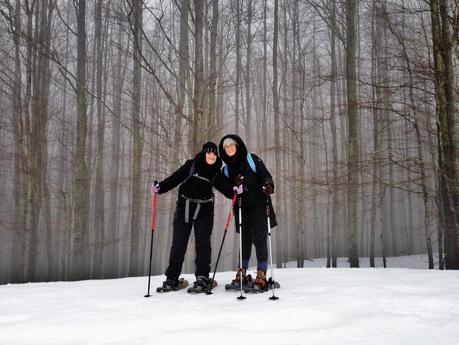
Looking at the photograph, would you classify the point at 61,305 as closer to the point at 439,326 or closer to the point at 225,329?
the point at 225,329

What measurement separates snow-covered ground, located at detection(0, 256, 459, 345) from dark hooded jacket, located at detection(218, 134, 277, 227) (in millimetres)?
1107

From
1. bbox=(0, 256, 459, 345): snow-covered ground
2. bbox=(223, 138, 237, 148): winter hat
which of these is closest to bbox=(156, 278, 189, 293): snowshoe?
bbox=(0, 256, 459, 345): snow-covered ground

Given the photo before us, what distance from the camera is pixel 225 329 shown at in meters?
2.76

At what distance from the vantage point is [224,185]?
4.92 metres

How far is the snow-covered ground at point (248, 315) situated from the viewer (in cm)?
258

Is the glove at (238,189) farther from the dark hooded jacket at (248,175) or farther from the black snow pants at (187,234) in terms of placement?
the black snow pants at (187,234)

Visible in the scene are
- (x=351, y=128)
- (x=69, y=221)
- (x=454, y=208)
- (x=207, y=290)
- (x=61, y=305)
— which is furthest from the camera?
(x=69, y=221)

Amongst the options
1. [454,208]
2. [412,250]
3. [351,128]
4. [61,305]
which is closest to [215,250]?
[351,128]

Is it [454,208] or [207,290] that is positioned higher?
[454,208]

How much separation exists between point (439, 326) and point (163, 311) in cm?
228

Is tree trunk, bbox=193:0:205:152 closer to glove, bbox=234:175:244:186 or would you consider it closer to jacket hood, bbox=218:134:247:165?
jacket hood, bbox=218:134:247:165

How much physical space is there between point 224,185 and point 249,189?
35 centimetres

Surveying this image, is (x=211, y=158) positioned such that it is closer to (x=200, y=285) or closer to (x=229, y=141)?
(x=229, y=141)

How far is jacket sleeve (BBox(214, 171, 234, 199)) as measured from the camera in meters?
4.87
